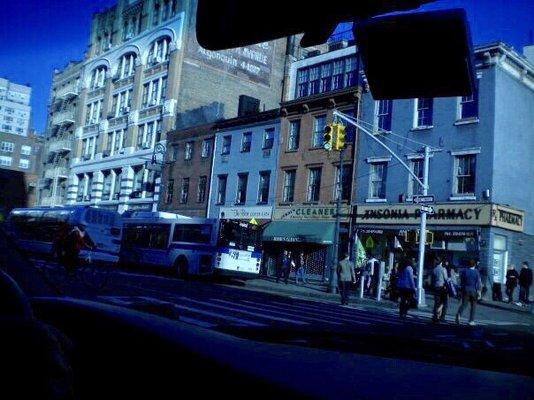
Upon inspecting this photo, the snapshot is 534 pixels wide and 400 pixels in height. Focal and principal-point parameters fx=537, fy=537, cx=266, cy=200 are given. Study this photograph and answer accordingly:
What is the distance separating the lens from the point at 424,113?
89.0 feet

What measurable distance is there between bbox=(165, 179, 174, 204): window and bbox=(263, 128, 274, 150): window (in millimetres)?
9667

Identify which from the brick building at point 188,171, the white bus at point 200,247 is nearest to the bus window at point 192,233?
the white bus at point 200,247

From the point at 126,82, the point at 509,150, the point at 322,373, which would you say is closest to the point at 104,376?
the point at 322,373

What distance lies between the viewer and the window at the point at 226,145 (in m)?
37.2

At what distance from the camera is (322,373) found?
154 centimetres

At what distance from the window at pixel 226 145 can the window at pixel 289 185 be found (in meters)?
5.68

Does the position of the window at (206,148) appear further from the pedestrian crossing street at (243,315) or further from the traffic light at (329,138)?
the pedestrian crossing street at (243,315)

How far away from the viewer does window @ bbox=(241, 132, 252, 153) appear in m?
36.2

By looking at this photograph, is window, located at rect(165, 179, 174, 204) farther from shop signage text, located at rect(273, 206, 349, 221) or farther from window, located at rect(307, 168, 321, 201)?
window, located at rect(307, 168, 321, 201)

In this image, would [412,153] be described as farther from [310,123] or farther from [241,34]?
[241,34]

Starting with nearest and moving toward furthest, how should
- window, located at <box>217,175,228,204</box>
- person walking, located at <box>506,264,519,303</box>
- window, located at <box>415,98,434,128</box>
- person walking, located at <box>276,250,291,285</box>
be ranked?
person walking, located at <box>506,264,519,303</box> → window, located at <box>415,98,434,128</box> → person walking, located at <box>276,250,291,285</box> → window, located at <box>217,175,228,204</box>

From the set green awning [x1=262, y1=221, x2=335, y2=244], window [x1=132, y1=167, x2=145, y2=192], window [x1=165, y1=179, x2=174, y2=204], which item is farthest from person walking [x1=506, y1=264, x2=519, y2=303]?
window [x1=132, y1=167, x2=145, y2=192]

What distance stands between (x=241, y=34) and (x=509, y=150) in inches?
999

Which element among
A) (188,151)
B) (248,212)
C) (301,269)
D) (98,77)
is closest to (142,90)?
(98,77)
